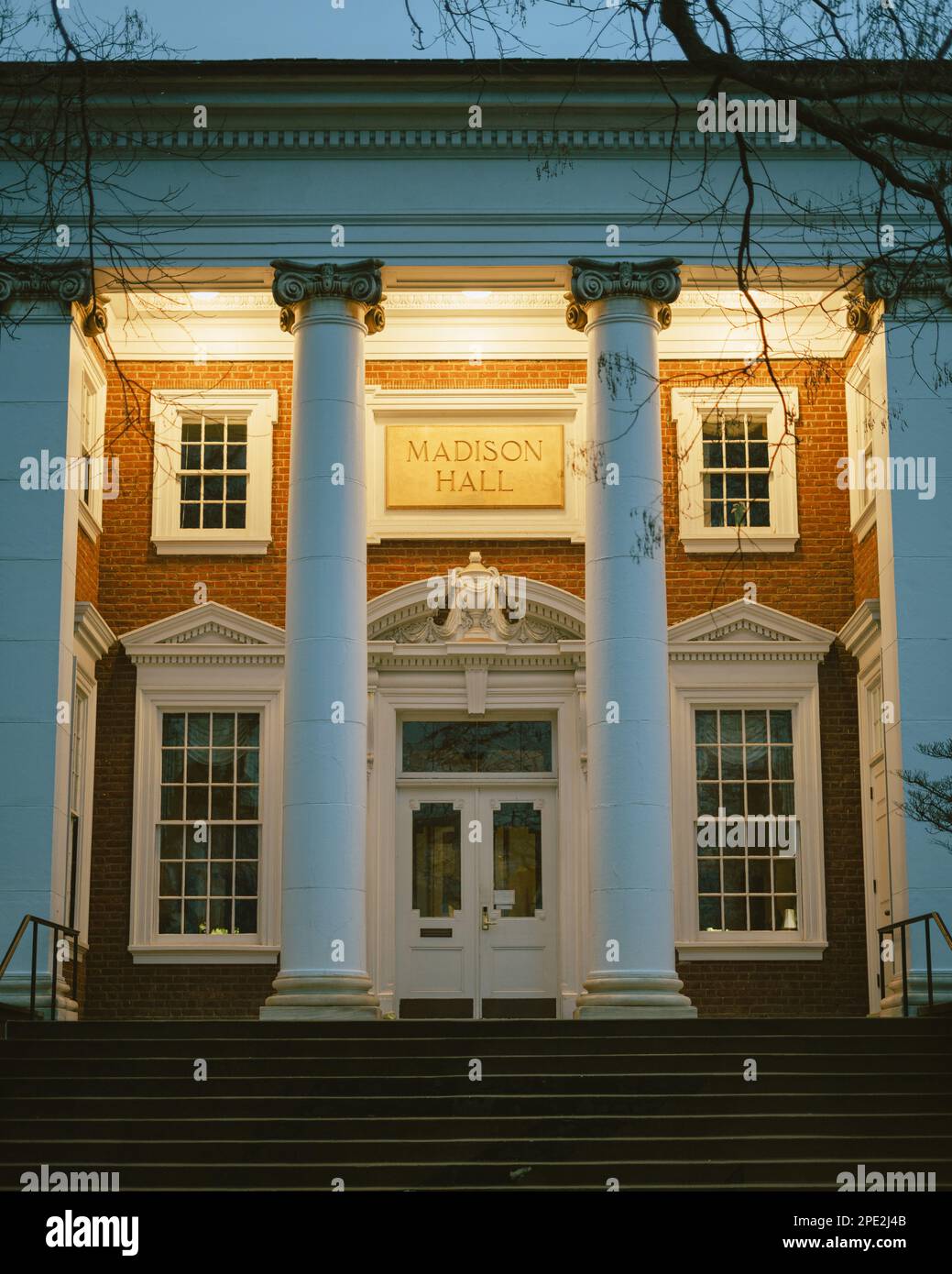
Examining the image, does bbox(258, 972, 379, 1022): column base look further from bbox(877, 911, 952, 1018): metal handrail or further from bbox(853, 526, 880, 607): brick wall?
bbox(853, 526, 880, 607): brick wall

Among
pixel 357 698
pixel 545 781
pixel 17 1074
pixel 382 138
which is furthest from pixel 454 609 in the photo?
pixel 17 1074

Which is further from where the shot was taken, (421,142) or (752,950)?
(752,950)

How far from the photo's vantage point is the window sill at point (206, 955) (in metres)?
20.0

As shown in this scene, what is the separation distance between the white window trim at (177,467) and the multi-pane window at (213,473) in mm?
109

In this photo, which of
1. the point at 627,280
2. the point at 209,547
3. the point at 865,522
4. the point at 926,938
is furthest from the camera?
the point at 209,547

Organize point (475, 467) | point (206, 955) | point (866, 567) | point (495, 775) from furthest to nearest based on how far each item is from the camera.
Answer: point (475, 467) < point (495, 775) < point (866, 567) < point (206, 955)

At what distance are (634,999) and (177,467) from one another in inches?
337

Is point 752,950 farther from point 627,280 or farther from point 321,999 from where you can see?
point 627,280

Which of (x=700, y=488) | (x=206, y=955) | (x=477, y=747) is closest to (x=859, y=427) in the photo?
(x=700, y=488)

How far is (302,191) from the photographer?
18.4 meters

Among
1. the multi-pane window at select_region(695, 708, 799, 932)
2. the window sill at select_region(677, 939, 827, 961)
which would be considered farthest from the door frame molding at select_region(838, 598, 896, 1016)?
the multi-pane window at select_region(695, 708, 799, 932)

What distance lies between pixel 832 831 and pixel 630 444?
17.9 feet

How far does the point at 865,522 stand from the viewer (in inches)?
794
